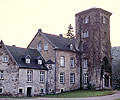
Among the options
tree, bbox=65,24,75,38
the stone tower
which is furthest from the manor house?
tree, bbox=65,24,75,38

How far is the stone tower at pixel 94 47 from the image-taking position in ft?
154

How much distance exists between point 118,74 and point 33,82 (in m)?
22.2

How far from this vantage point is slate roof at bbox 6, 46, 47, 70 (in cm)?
4209

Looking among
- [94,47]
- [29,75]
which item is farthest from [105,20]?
[29,75]

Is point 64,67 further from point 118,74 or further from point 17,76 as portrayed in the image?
point 118,74

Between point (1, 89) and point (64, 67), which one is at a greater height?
point (64, 67)

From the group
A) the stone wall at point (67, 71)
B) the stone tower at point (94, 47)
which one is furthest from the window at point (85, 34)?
the stone wall at point (67, 71)

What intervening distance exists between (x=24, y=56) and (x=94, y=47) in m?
13.6

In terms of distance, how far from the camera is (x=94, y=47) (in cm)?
4750

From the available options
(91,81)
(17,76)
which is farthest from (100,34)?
(17,76)

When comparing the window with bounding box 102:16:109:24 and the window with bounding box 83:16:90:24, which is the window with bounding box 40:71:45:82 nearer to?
the window with bounding box 83:16:90:24

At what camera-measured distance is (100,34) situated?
47750 millimetres

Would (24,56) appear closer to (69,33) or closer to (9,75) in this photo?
(9,75)

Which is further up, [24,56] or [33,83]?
[24,56]
